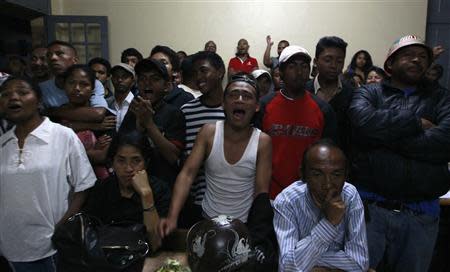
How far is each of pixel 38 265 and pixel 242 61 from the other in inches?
213

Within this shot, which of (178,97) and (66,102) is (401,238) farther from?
(66,102)

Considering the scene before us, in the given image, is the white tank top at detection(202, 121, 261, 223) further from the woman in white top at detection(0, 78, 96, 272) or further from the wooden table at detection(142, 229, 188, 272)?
the woman in white top at detection(0, 78, 96, 272)

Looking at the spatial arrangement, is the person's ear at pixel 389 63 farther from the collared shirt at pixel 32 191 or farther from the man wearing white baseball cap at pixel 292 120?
the collared shirt at pixel 32 191

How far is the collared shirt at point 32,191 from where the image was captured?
1791mm

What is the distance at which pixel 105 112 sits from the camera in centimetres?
243

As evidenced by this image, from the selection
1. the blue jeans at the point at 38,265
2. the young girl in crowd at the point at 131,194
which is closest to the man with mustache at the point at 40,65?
the young girl in crowd at the point at 131,194

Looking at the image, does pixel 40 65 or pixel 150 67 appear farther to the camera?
pixel 40 65

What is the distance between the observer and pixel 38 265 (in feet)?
6.13

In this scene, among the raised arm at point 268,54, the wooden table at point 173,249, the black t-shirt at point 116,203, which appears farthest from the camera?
the raised arm at point 268,54

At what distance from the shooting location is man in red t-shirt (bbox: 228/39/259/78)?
263 inches

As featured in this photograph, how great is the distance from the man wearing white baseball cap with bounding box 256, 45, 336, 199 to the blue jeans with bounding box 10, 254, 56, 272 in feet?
4.06

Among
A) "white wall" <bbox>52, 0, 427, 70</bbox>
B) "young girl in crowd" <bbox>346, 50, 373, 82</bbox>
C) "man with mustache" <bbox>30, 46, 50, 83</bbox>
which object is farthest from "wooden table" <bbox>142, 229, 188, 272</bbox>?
"white wall" <bbox>52, 0, 427, 70</bbox>

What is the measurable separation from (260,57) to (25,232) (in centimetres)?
579

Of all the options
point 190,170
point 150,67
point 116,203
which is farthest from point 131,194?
point 150,67
